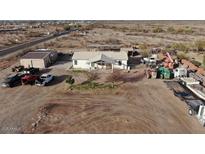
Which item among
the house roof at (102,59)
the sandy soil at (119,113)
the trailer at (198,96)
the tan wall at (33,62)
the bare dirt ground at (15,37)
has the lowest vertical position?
the sandy soil at (119,113)

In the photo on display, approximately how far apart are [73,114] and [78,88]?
22.8 feet

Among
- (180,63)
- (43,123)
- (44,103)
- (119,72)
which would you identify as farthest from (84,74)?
(180,63)

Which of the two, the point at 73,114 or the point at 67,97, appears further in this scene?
the point at 67,97

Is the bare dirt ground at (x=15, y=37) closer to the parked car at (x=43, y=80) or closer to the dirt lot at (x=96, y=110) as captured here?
the parked car at (x=43, y=80)

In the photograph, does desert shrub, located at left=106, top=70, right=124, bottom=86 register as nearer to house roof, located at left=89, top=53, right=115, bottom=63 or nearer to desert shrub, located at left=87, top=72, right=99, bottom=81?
desert shrub, located at left=87, top=72, right=99, bottom=81

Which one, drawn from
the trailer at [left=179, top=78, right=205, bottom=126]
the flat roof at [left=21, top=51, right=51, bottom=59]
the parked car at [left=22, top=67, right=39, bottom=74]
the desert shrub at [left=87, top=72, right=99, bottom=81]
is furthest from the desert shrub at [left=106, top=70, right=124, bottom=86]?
the flat roof at [left=21, top=51, right=51, bottom=59]

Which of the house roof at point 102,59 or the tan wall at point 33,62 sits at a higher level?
the house roof at point 102,59

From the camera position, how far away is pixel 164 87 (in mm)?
26844

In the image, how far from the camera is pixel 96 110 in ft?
67.9

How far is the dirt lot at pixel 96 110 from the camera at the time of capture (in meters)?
17.3

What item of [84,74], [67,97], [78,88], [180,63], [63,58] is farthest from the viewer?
[63,58]

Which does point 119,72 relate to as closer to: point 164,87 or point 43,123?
point 164,87

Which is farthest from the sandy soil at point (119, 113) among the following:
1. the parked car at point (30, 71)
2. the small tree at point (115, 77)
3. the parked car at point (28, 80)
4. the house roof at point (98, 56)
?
the house roof at point (98, 56)

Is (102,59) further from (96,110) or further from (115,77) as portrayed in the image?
(96,110)
